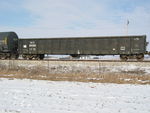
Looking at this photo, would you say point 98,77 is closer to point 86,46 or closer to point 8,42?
point 86,46

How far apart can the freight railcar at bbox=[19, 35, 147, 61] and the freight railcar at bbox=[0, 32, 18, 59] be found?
1.19 metres

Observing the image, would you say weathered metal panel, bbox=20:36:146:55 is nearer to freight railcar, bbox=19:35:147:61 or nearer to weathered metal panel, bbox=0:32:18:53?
freight railcar, bbox=19:35:147:61

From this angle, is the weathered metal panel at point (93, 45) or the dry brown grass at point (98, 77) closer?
the dry brown grass at point (98, 77)

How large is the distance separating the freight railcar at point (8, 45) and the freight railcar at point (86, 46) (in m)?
1.19

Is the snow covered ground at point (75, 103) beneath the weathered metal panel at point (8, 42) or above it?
beneath

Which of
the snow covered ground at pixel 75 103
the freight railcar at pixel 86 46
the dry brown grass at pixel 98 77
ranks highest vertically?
the freight railcar at pixel 86 46

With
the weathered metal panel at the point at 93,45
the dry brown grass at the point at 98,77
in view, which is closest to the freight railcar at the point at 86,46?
the weathered metal panel at the point at 93,45

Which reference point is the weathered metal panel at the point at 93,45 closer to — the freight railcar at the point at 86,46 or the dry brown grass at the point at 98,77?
the freight railcar at the point at 86,46

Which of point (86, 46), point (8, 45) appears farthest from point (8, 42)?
point (86, 46)

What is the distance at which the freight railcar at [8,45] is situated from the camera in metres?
29.2

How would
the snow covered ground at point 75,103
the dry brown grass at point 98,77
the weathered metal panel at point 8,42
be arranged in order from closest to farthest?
1. the snow covered ground at point 75,103
2. the dry brown grass at point 98,77
3. the weathered metal panel at point 8,42

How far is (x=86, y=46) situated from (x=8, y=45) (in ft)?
35.6

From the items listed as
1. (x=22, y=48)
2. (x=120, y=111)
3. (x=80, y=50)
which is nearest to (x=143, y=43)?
(x=80, y=50)

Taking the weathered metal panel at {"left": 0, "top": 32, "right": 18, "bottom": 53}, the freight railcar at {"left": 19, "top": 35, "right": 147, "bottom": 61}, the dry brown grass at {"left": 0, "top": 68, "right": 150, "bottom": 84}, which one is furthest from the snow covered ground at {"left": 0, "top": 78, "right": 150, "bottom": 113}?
the weathered metal panel at {"left": 0, "top": 32, "right": 18, "bottom": 53}
